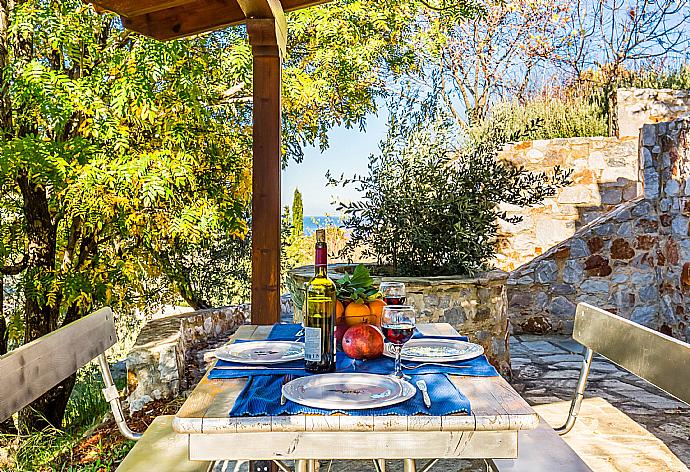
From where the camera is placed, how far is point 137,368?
14.1ft

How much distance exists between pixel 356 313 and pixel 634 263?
462 centimetres

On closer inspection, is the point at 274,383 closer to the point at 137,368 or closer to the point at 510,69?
the point at 137,368

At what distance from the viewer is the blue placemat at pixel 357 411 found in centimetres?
142

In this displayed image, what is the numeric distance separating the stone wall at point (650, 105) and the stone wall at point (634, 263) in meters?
1.18

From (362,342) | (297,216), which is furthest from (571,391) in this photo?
(297,216)

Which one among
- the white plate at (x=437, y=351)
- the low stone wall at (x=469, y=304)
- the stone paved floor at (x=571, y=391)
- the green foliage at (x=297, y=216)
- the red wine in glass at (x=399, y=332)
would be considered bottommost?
the stone paved floor at (x=571, y=391)

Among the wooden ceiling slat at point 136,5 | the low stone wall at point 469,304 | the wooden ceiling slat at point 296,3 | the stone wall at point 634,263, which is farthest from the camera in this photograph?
the stone wall at point 634,263

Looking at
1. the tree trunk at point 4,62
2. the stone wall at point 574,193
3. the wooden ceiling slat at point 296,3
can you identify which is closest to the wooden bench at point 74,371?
the wooden ceiling slat at point 296,3

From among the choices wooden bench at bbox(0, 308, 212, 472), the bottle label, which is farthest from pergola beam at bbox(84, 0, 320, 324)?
the bottle label

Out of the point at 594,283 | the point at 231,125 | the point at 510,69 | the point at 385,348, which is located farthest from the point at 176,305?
the point at 510,69

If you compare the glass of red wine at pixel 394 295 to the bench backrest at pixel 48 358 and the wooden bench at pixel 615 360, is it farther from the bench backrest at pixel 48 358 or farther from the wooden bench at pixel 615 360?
the bench backrest at pixel 48 358

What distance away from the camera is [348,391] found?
1568 mm

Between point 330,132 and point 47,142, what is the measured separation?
9.15 ft

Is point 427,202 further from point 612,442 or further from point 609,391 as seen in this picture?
point 612,442
